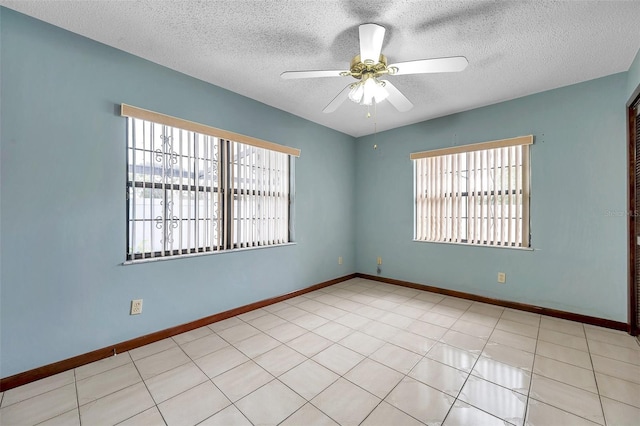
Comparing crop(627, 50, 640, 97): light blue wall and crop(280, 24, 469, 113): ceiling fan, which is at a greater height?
crop(627, 50, 640, 97): light blue wall

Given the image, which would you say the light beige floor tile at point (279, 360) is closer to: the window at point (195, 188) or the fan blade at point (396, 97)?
the window at point (195, 188)

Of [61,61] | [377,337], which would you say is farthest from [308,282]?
[61,61]

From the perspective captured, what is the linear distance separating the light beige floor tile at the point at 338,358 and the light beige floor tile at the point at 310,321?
0.46m

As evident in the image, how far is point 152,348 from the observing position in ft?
7.41

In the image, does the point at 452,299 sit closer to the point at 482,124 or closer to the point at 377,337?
the point at 377,337

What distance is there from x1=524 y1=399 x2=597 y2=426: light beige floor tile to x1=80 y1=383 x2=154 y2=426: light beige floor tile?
2271mm

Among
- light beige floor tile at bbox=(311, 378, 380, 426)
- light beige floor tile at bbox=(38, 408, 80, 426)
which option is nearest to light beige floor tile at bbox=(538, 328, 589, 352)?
light beige floor tile at bbox=(311, 378, 380, 426)

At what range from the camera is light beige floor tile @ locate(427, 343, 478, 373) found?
201cm

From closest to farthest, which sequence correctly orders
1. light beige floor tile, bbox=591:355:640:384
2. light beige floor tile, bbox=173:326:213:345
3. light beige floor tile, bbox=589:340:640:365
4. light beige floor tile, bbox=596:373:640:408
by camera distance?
light beige floor tile, bbox=596:373:640:408 < light beige floor tile, bbox=591:355:640:384 < light beige floor tile, bbox=589:340:640:365 < light beige floor tile, bbox=173:326:213:345

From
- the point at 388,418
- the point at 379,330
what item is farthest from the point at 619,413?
the point at 379,330

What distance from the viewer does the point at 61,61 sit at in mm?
1959

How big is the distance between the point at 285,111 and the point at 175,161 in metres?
1.64

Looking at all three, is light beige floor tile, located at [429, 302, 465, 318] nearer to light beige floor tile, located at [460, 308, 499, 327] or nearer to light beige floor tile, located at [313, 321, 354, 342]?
light beige floor tile, located at [460, 308, 499, 327]

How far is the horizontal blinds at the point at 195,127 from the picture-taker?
7.35 ft
